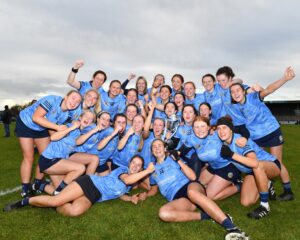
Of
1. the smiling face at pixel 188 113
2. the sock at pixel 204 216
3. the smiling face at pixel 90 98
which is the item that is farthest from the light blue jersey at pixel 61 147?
the sock at pixel 204 216

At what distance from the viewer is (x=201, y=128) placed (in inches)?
208

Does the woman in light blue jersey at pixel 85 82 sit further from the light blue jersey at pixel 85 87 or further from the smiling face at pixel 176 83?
the smiling face at pixel 176 83

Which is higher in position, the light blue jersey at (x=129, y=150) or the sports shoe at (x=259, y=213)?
the light blue jersey at (x=129, y=150)

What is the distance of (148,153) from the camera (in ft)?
20.8

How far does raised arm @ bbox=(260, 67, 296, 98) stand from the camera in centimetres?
556

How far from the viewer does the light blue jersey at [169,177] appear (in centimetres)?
498

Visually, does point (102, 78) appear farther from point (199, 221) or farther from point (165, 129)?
point (199, 221)

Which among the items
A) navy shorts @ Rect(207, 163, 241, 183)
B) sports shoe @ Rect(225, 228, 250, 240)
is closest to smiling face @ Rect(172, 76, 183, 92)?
navy shorts @ Rect(207, 163, 241, 183)

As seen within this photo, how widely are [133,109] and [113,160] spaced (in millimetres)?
1107

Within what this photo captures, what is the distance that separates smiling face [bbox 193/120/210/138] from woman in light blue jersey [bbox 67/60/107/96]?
263 centimetres

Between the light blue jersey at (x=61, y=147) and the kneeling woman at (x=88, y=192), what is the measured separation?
0.77 metres

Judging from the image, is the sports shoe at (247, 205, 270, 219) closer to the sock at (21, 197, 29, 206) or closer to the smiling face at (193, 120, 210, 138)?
the smiling face at (193, 120, 210, 138)

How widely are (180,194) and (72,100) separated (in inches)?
95.4

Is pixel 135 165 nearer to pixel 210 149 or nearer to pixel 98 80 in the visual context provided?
pixel 210 149
